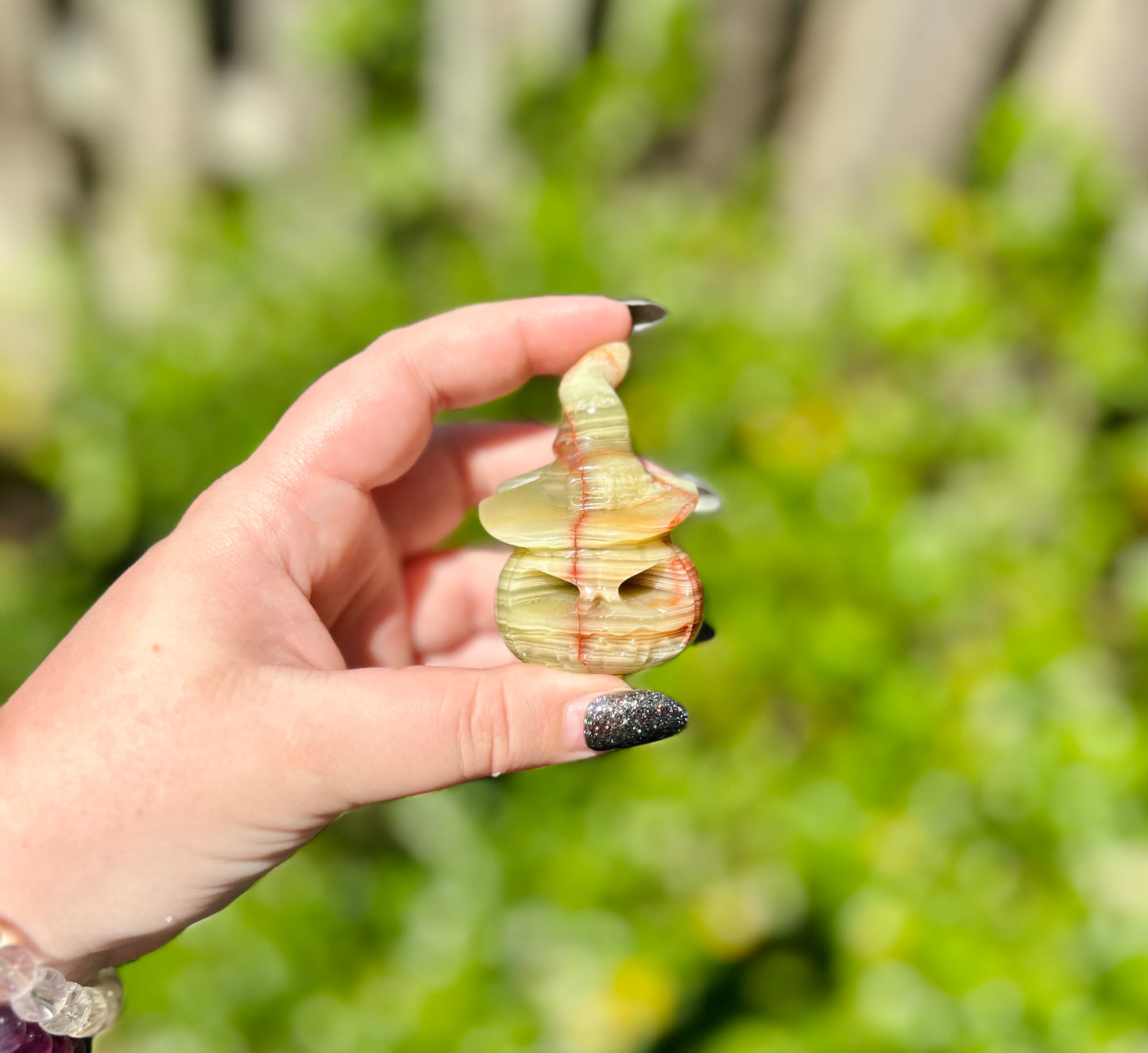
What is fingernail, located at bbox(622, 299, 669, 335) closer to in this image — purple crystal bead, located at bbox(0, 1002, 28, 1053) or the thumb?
the thumb

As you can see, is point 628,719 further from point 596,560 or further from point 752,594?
point 752,594

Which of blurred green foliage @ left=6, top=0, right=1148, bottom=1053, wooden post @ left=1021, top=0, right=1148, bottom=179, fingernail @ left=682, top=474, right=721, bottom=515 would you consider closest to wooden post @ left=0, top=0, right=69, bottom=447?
blurred green foliage @ left=6, top=0, right=1148, bottom=1053

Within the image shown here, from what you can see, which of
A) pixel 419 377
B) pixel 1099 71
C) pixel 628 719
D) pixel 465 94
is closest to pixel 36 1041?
pixel 628 719

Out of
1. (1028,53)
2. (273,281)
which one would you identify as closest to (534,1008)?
(273,281)

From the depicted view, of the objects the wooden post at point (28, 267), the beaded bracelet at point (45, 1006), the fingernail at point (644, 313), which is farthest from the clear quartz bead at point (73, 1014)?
the wooden post at point (28, 267)

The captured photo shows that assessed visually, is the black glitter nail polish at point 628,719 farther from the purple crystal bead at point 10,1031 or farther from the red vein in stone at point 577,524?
the purple crystal bead at point 10,1031

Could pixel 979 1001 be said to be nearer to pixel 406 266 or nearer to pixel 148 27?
pixel 406 266
